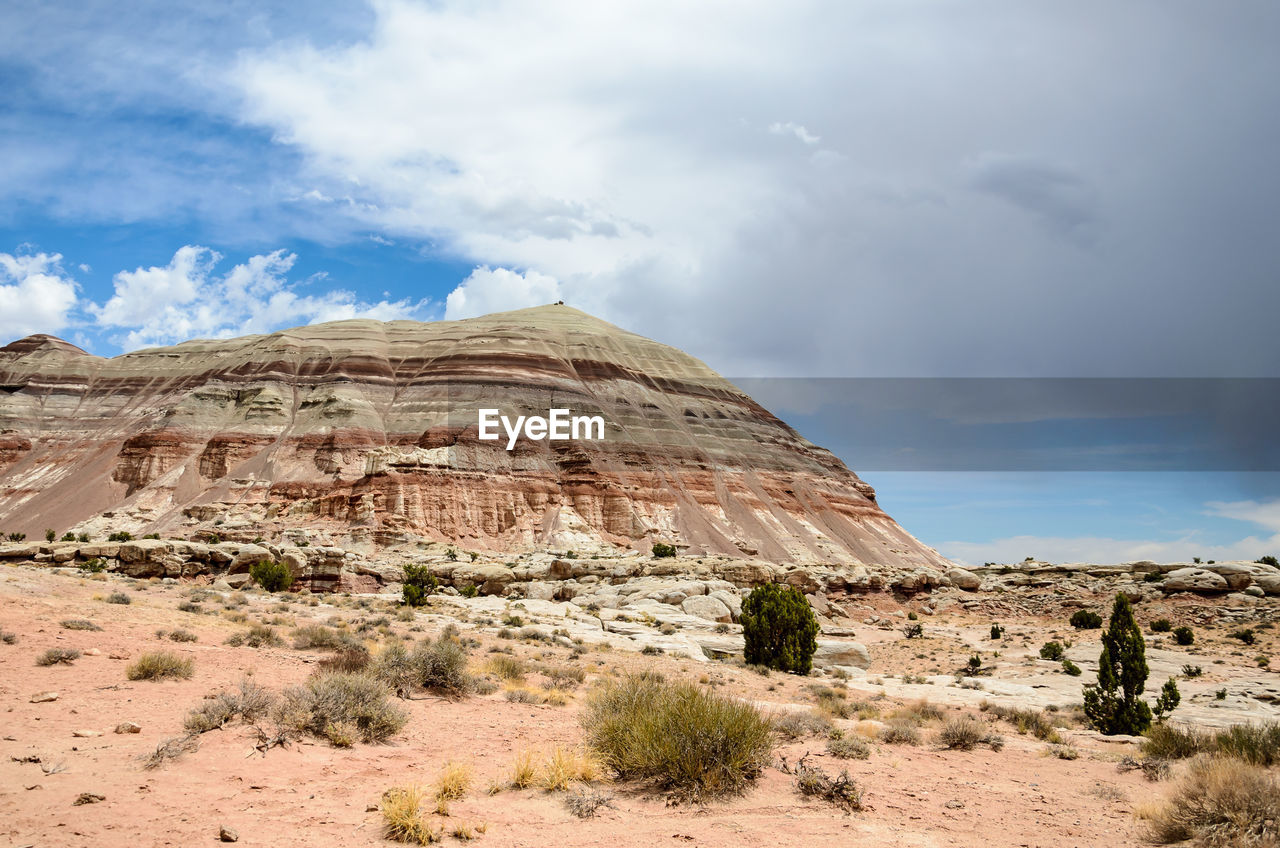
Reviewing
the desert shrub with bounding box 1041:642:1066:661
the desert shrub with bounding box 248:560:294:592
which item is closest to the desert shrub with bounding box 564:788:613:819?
the desert shrub with bounding box 248:560:294:592

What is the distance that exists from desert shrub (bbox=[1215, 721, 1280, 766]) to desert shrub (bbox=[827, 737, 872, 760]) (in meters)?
Result: 4.83

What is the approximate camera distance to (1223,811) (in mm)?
6918

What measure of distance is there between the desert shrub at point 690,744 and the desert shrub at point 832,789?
589 millimetres

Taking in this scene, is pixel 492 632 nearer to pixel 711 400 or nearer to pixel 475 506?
pixel 475 506

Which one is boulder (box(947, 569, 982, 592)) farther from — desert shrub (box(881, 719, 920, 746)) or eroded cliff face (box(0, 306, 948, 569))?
desert shrub (box(881, 719, 920, 746))

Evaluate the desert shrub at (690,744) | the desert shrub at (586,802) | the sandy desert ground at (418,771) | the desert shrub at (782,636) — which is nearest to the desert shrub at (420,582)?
the sandy desert ground at (418,771)

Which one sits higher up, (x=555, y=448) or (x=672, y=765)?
(x=555, y=448)

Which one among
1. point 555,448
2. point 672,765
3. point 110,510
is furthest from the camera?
point 555,448

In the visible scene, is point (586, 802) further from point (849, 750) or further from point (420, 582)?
point (420, 582)

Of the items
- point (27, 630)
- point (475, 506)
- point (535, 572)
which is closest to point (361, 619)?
point (27, 630)

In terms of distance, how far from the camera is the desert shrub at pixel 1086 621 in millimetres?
36188

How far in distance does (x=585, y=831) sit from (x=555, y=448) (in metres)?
70.3

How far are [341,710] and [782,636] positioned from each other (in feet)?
51.2

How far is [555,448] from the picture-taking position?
7675 centimetres
